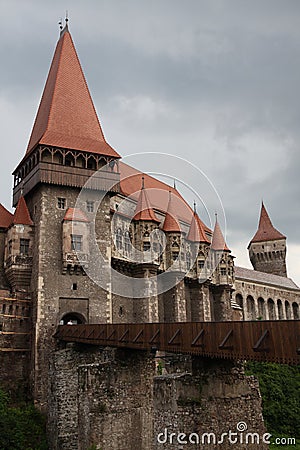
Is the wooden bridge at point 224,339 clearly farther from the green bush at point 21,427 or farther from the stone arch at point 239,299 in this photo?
the stone arch at point 239,299

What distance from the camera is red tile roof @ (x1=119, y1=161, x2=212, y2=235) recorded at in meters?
37.2

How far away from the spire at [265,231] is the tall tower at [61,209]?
1726 inches

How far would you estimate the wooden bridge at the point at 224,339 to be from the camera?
10.2 metres

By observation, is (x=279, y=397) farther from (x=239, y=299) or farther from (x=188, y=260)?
(x=239, y=299)

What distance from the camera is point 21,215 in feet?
96.3

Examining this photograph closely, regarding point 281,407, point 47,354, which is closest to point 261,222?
point 281,407

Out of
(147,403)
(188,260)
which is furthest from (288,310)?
(147,403)

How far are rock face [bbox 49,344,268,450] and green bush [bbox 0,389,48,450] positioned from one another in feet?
2.71

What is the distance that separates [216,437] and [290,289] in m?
51.6

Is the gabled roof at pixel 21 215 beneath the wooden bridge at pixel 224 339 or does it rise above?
above

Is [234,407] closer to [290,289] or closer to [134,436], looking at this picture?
[134,436]

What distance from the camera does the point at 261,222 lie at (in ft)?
241

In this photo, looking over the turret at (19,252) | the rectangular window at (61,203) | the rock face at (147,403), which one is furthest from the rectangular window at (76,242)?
the rock face at (147,403)

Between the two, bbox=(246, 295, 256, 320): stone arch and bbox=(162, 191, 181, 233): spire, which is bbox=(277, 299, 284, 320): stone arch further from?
bbox=(162, 191, 181, 233): spire
